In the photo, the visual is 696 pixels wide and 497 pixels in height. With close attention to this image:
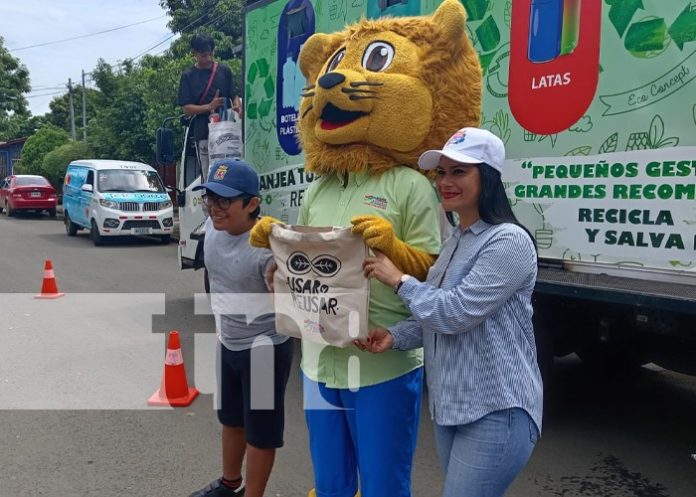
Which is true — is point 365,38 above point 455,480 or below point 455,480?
above

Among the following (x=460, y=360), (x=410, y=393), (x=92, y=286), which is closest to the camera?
(x=460, y=360)

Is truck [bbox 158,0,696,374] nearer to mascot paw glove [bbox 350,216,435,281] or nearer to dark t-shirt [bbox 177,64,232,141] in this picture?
mascot paw glove [bbox 350,216,435,281]

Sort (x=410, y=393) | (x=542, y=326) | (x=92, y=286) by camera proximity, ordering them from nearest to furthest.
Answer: (x=410, y=393) < (x=542, y=326) < (x=92, y=286)

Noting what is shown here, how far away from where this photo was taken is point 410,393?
2461 mm

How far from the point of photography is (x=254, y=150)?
6.10 meters

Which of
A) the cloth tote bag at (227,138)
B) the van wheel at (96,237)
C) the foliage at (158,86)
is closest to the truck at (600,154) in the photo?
the cloth tote bag at (227,138)

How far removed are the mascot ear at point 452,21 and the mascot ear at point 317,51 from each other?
18.4 inches

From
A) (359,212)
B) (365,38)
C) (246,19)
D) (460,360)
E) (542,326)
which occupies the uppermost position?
(246,19)

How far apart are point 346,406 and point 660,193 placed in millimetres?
1849

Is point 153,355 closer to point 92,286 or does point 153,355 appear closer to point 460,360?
point 92,286

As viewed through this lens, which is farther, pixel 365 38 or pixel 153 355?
pixel 153 355

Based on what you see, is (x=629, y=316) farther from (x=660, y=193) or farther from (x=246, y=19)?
(x=246, y=19)

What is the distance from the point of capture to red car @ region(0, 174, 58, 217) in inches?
866

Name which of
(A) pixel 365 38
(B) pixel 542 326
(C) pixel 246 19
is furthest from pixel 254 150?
(A) pixel 365 38
